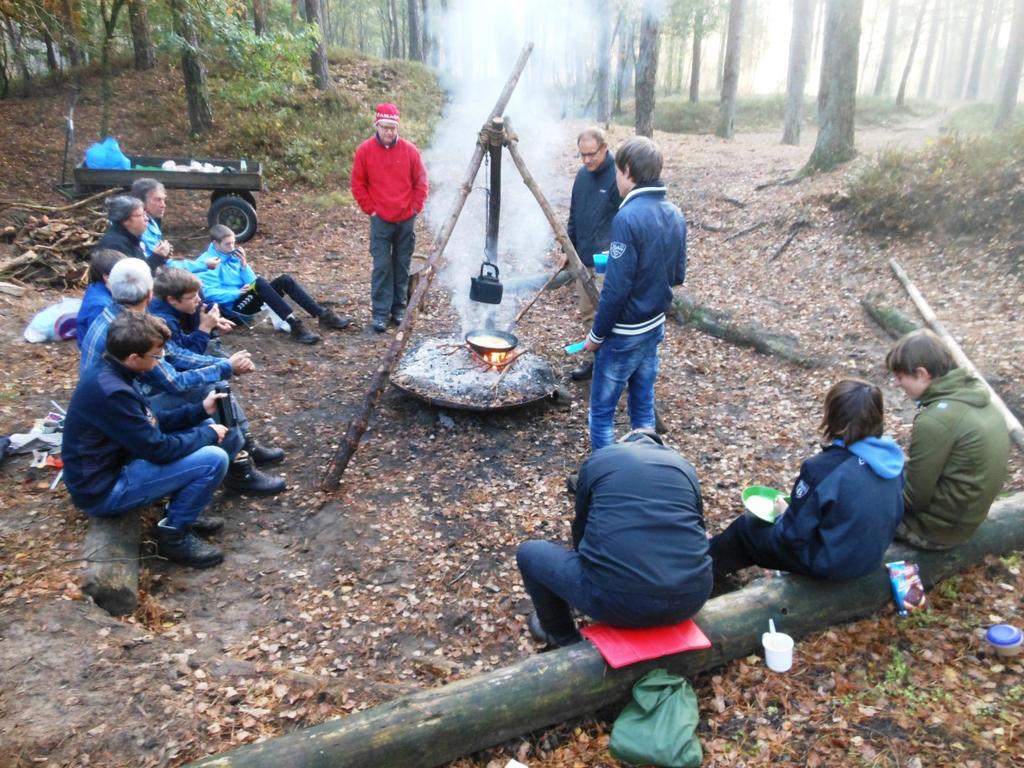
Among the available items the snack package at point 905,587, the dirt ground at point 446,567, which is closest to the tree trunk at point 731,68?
the dirt ground at point 446,567

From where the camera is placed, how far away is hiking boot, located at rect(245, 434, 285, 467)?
199 inches

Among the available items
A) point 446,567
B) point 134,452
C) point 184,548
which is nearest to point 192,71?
point 134,452

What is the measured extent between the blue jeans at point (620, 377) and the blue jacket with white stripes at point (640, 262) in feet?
0.35

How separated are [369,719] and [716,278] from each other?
756cm

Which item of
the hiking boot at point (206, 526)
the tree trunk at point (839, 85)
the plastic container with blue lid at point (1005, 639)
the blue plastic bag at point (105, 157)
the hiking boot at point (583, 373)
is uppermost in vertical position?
the tree trunk at point (839, 85)

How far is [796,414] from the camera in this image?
19.3 feet

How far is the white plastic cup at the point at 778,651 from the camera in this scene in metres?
3.09

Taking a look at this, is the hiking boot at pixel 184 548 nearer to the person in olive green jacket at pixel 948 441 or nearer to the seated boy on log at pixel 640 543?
the seated boy on log at pixel 640 543

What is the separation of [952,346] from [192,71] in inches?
575

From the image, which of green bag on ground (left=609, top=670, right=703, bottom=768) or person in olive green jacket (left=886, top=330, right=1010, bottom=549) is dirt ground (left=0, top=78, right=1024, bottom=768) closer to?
green bag on ground (left=609, top=670, right=703, bottom=768)

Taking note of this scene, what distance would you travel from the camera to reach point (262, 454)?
201 inches

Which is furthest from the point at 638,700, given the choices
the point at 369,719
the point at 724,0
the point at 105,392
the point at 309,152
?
the point at 724,0

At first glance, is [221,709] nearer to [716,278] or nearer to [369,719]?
[369,719]

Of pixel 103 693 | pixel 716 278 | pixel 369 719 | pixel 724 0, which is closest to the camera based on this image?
pixel 369 719
